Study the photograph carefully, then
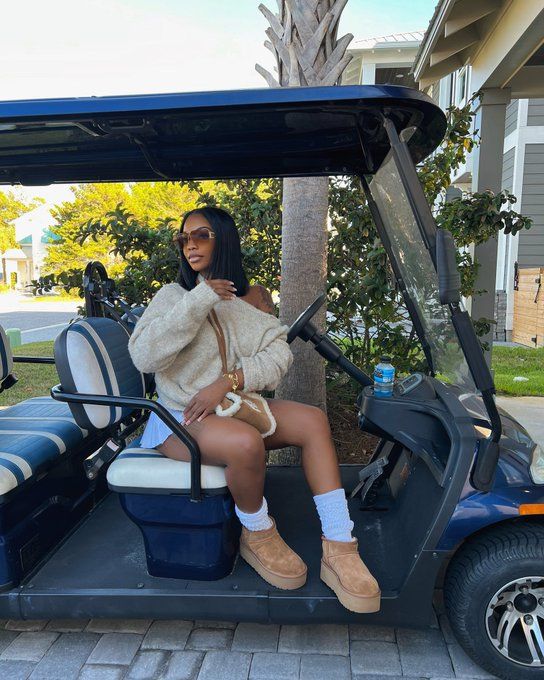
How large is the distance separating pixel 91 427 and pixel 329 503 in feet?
3.12

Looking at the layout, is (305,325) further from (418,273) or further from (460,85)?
(460,85)

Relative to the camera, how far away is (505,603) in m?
1.71

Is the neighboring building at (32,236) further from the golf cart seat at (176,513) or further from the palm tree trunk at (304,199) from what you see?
the golf cart seat at (176,513)

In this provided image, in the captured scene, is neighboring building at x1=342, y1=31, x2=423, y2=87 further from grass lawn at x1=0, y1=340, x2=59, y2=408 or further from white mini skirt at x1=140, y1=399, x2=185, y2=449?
white mini skirt at x1=140, y1=399, x2=185, y2=449

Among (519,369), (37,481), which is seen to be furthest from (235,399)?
(519,369)

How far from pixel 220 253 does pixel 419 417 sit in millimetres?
951

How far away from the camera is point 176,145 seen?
85.5 inches

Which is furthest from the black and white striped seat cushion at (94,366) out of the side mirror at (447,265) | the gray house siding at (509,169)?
the gray house siding at (509,169)

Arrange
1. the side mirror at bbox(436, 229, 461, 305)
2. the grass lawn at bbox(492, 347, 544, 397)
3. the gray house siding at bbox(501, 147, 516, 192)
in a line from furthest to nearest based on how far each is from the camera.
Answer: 1. the gray house siding at bbox(501, 147, 516, 192)
2. the grass lawn at bbox(492, 347, 544, 397)
3. the side mirror at bbox(436, 229, 461, 305)

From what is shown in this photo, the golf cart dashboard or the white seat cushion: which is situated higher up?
the golf cart dashboard

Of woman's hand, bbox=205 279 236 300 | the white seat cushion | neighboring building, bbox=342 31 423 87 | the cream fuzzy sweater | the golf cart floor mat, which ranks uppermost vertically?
neighboring building, bbox=342 31 423 87

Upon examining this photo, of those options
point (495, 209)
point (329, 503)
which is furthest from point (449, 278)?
point (495, 209)

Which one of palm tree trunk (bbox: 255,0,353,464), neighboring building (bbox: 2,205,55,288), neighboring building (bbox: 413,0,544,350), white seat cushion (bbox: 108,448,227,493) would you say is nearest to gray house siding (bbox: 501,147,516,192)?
neighboring building (bbox: 413,0,544,350)

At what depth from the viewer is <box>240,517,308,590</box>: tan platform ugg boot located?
1.80 meters
